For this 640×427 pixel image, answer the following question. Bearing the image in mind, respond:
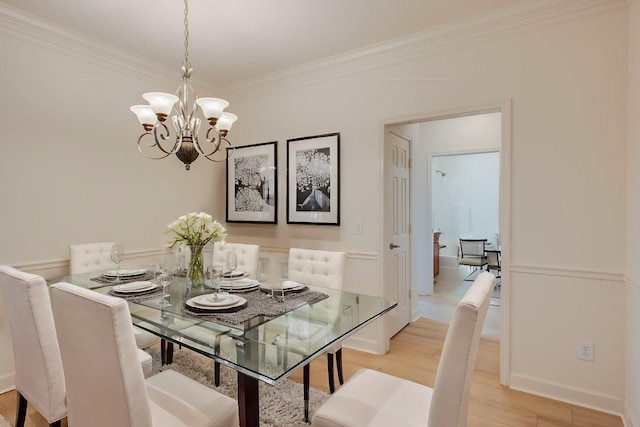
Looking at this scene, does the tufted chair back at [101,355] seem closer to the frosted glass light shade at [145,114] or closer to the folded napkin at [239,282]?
the folded napkin at [239,282]

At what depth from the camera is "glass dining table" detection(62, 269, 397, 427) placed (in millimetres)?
1347

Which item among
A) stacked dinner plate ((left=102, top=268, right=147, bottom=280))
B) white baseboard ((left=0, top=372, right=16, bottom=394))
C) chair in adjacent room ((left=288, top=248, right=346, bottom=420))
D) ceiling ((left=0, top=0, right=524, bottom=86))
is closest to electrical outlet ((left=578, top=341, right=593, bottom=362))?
chair in adjacent room ((left=288, top=248, right=346, bottom=420))

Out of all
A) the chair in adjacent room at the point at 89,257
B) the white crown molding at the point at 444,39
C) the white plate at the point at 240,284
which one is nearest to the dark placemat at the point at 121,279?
the chair in adjacent room at the point at 89,257

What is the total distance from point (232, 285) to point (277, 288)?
0.29 metres

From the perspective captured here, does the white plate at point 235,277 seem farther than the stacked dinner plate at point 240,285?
Yes

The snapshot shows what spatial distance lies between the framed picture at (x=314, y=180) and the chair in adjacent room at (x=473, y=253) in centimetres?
370

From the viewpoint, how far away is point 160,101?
1.96 metres

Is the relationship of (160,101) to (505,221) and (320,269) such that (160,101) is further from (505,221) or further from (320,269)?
(505,221)

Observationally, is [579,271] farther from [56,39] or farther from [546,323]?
[56,39]

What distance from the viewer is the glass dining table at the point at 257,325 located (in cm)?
→ 135

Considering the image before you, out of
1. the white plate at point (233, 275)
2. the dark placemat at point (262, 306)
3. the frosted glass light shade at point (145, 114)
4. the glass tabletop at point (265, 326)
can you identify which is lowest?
the glass tabletop at point (265, 326)

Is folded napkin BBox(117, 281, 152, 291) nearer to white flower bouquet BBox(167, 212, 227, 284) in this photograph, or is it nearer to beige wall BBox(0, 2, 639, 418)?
white flower bouquet BBox(167, 212, 227, 284)

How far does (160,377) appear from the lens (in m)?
1.66

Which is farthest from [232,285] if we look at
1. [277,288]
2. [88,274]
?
[88,274]
